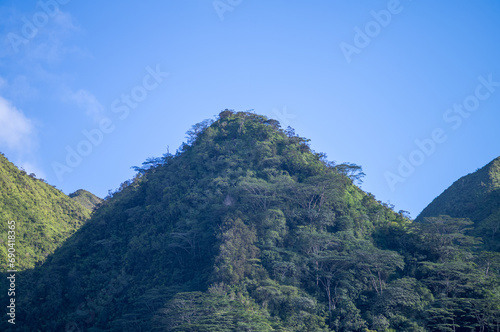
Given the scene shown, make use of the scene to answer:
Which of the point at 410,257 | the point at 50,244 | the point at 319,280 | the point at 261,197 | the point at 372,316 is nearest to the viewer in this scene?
the point at 372,316

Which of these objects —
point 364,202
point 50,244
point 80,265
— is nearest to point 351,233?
point 364,202

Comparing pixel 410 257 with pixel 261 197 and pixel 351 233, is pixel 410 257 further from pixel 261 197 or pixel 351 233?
Answer: pixel 261 197

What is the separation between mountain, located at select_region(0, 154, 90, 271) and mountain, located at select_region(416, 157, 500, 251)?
1619 inches

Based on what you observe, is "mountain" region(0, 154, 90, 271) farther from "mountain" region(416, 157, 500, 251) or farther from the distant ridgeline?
"mountain" region(416, 157, 500, 251)

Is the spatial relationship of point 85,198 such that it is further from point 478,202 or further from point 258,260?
point 478,202

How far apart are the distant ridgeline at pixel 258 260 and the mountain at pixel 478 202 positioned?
2250 mm

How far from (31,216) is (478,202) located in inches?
1809

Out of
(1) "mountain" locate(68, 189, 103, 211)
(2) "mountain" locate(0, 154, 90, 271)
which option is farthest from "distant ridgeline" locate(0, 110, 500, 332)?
(1) "mountain" locate(68, 189, 103, 211)

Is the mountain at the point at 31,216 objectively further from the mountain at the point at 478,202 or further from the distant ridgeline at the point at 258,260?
the mountain at the point at 478,202

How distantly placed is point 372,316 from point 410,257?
7.70 meters

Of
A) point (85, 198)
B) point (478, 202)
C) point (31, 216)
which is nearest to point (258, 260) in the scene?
point (478, 202)

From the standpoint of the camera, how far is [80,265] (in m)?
40.7

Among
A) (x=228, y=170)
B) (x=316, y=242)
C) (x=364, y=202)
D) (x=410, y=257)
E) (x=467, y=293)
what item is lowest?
(x=467, y=293)

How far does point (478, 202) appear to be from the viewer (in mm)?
49906
